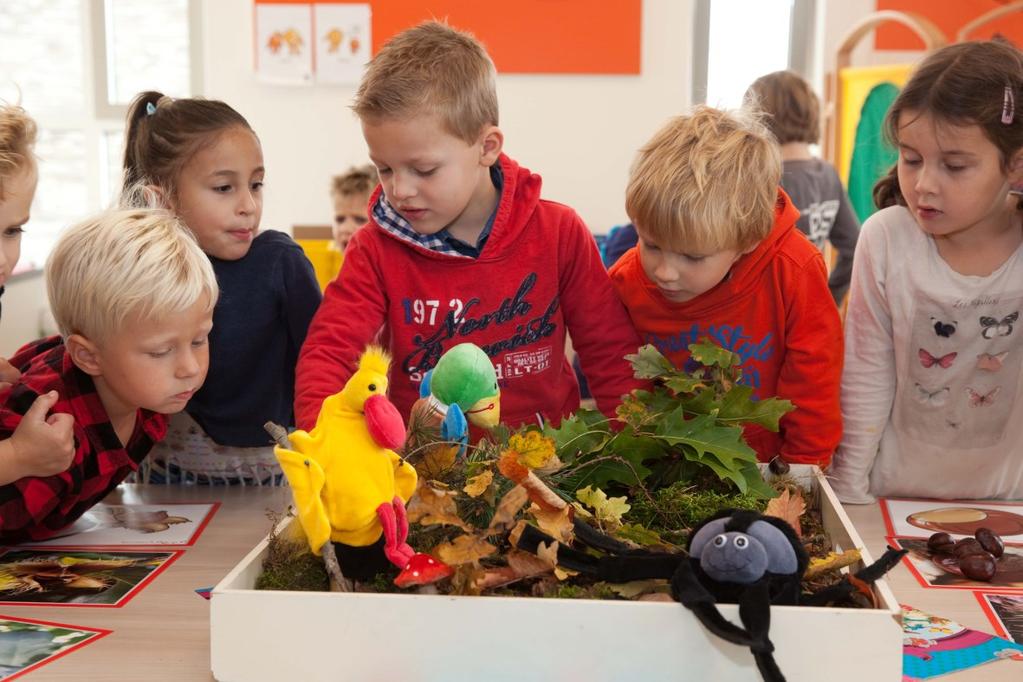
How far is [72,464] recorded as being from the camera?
45.3 inches

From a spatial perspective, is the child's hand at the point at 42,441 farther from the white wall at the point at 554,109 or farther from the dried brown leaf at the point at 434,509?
the white wall at the point at 554,109

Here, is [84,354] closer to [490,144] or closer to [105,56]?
[490,144]

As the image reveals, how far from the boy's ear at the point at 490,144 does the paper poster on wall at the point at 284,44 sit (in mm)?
2974

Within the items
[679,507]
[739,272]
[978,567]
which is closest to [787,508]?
[679,507]

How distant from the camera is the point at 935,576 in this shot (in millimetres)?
1061

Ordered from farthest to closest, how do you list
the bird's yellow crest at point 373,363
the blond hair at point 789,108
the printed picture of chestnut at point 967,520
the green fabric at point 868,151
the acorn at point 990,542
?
1. the green fabric at point 868,151
2. the blond hair at point 789,108
3. the printed picture of chestnut at point 967,520
4. the acorn at point 990,542
5. the bird's yellow crest at point 373,363

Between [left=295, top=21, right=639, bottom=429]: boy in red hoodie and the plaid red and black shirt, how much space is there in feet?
0.90

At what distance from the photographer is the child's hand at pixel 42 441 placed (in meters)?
1.10

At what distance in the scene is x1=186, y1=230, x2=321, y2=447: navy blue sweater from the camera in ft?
4.73

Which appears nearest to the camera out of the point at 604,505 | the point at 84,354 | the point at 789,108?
the point at 604,505

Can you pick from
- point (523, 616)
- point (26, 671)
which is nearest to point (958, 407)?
point (523, 616)

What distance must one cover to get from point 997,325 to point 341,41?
330 cm

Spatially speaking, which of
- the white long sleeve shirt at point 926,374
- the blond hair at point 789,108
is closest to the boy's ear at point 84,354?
the white long sleeve shirt at point 926,374

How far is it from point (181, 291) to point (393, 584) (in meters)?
0.43
